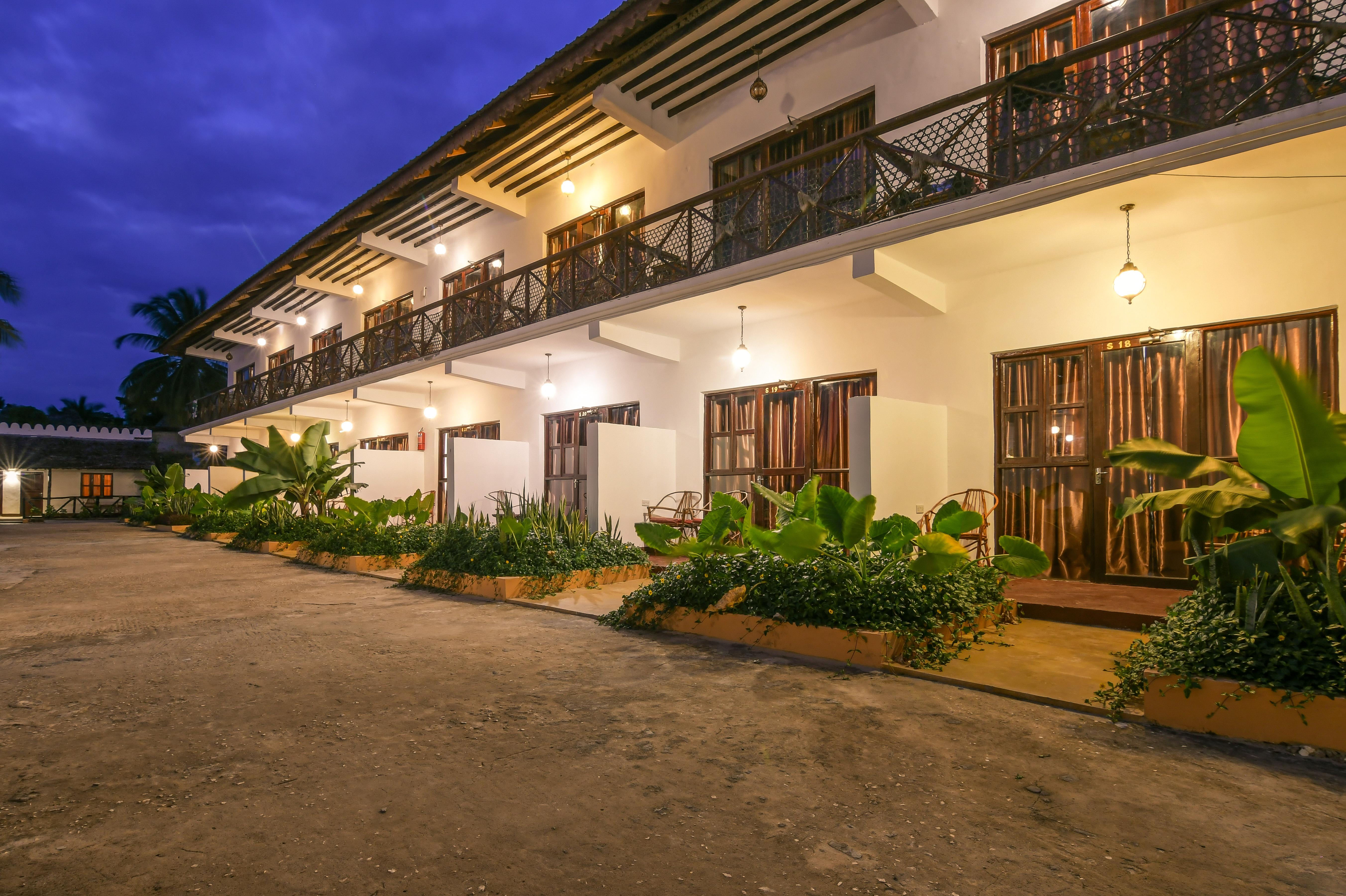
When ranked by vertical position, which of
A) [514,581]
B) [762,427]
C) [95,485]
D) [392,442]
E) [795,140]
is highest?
[795,140]

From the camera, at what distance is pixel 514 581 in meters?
7.75

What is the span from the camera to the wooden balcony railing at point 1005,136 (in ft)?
18.5

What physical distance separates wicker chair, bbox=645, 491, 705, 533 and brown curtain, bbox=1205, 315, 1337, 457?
233 inches

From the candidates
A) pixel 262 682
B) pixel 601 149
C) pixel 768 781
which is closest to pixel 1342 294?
pixel 768 781

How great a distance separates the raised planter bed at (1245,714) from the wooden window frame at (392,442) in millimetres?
17228

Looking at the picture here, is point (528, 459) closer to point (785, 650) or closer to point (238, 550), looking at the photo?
point (238, 550)

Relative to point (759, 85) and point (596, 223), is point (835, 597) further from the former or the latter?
point (596, 223)

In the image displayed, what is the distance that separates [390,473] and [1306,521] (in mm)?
16547

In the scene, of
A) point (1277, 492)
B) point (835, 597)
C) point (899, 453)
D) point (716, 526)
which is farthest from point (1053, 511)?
point (1277, 492)

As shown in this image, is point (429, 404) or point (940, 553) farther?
point (429, 404)

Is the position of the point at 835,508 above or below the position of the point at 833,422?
below

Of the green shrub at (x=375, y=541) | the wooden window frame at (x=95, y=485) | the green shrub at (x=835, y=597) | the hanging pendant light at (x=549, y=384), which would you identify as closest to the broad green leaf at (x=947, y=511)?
the green shrub at (x=835, y=597)

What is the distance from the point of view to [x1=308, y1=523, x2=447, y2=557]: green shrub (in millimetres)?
10555

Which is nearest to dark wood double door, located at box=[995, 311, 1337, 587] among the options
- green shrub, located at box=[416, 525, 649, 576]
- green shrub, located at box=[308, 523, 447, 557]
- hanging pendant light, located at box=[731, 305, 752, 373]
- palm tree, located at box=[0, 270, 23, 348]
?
hanging pendant light, located at box=[731, 305, 752, 373]
